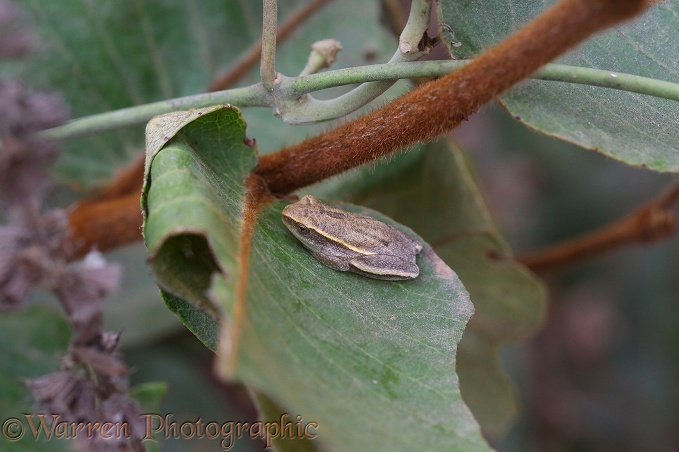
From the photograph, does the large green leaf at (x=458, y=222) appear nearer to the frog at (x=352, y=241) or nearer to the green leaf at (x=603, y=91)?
the frog at (x=352, y=241)

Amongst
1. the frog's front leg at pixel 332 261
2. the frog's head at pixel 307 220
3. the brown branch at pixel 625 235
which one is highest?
the frog's head at pixel 307 220

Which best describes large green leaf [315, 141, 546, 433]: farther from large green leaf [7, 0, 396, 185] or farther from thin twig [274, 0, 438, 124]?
thin twig [274, 0, 438, 124]

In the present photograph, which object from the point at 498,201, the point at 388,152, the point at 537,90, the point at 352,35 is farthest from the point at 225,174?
the point at 498,201

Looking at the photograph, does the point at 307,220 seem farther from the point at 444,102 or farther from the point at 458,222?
the point at 458,222

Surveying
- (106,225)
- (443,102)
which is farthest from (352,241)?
(106,225)

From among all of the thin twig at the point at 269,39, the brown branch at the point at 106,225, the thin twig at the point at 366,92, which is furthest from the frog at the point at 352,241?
the brown branch at the point at 106,225
